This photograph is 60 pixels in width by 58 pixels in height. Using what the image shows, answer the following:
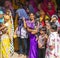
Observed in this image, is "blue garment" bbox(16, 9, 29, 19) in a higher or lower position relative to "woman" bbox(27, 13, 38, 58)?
higher

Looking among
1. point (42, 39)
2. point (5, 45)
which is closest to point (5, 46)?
point (5, 45)

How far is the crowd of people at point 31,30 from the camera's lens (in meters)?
10.5

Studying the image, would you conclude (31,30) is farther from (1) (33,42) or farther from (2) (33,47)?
(2) (33,47)

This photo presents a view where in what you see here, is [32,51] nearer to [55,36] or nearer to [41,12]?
[55,36]

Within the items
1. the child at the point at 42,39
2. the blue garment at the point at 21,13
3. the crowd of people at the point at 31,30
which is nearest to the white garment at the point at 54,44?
the crowd of people at the point at 31,30

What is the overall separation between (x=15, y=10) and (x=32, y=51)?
89.8 inches

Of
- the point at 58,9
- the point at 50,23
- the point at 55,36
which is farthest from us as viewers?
the point at 58,9

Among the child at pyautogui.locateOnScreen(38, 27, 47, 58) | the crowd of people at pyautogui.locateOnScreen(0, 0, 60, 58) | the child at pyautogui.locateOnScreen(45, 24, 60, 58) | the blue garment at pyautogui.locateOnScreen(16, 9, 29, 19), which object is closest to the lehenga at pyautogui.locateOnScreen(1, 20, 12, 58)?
the crowd of people at pyautogui.locateOnScreen(0, 0, 60, 58)

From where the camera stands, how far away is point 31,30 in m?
11.0

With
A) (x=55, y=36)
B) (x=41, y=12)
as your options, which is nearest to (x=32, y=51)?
(x=55, y=36)

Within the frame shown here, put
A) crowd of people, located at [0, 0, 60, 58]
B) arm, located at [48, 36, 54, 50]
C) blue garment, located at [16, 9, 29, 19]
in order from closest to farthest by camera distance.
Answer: arm, located at [48, 36, 54, 50] < crowd of people, located at [0, 0, 60, 58] < blue garment, located at [16, 9, 29, 19]

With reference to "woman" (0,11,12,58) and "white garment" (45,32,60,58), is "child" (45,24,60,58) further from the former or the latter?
"woman" (0,11,12,58)

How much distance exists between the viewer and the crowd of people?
1048 centimetres

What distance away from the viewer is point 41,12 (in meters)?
12.4
